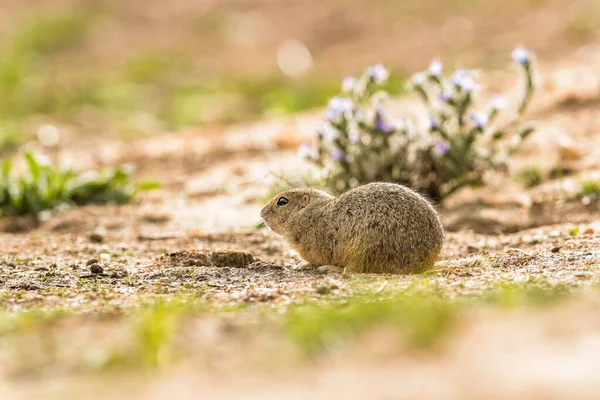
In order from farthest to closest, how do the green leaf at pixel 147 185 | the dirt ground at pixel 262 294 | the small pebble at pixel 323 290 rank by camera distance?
1. the green leaf at pixel 147 185
2. the small pebble at pixel 323 290
3. the dirt ground at pixel 262 294

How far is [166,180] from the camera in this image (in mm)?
10328

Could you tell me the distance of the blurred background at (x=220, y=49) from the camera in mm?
14461

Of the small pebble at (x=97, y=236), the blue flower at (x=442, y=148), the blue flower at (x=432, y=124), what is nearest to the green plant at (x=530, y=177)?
the blue flower at (x=442, y=148)

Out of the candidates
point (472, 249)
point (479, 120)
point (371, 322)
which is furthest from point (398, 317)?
point (479, 120)

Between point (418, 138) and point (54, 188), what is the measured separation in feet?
11.0

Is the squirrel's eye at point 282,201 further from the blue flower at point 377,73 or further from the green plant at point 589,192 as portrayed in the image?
the green plant at point 589,192

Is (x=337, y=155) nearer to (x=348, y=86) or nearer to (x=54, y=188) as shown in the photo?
(x=348, y=86)

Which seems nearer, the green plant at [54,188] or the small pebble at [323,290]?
the small pebble at [323,290]

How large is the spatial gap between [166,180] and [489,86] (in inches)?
168

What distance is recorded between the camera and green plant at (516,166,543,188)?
28.8 ft

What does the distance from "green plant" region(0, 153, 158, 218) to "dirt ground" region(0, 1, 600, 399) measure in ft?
0.67

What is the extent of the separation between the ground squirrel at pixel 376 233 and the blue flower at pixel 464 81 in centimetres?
218

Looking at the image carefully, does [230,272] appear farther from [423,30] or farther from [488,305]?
[423,30]

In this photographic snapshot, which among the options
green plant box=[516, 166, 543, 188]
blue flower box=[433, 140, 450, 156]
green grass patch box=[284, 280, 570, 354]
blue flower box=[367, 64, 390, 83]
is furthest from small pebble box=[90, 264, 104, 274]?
green plant box=[516, 166, 543, 188]
